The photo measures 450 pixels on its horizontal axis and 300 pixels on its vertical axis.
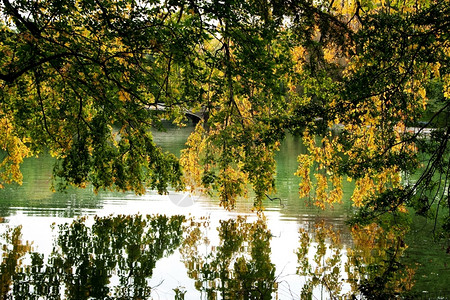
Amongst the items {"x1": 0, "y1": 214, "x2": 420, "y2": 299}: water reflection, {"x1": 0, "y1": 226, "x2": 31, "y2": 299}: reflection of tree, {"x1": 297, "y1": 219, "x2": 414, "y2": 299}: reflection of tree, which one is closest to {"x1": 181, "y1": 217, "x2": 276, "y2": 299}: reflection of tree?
{"x1": 0, "y1": 214, "x2": 420, "y2": 299}: water reflection

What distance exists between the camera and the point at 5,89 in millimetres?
7578

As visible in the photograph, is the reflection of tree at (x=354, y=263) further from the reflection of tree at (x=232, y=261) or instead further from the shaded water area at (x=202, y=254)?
the reflection of tree at (x=232, y=261)

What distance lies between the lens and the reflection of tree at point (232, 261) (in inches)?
291

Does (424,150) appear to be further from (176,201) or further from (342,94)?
(176,201)

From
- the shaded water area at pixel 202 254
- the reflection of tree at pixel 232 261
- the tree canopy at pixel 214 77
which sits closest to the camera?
the tree canopy at pixel 214 77

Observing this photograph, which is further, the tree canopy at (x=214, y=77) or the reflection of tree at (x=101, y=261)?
the reflection of tree at (x=101, y=261)

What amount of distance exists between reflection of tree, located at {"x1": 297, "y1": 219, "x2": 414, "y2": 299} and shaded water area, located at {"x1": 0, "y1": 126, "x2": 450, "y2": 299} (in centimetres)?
2

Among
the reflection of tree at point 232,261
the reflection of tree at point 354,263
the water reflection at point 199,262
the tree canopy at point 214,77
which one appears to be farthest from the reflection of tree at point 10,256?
the reflection of tree at point 354,263

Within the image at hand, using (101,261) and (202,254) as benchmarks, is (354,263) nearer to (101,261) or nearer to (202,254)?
(202,254)

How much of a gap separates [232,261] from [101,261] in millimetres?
2178

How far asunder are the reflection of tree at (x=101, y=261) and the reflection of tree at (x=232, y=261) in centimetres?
→ 52

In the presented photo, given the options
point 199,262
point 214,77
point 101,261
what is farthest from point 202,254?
point 214,77

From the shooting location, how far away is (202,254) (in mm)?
9539

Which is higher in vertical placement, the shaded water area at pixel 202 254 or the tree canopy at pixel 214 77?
the tree canopy at pixel 214 77
